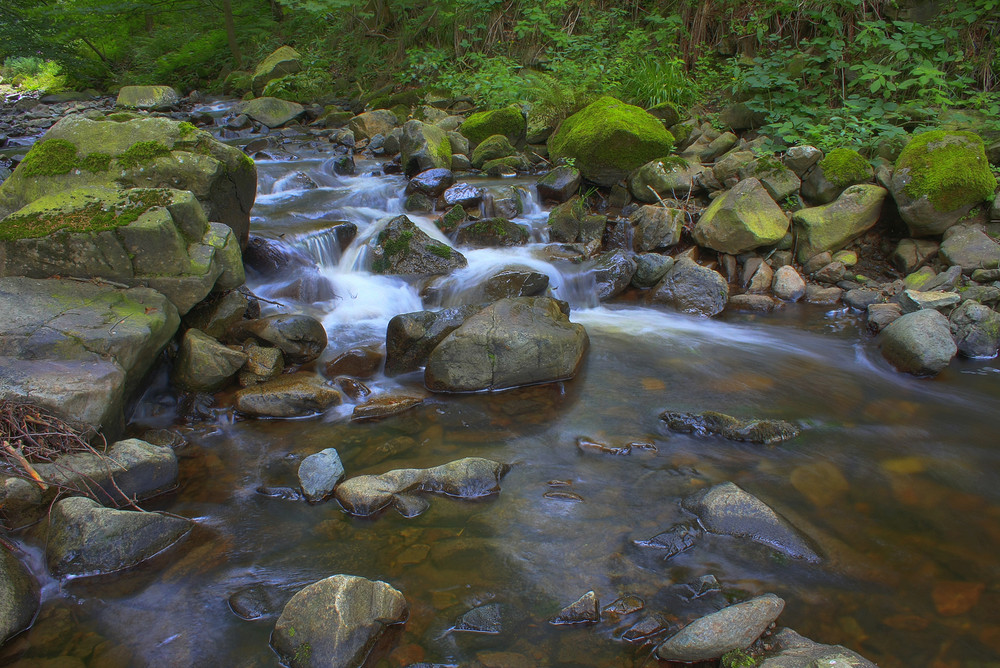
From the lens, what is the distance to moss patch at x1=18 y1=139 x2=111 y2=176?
536 centimetres

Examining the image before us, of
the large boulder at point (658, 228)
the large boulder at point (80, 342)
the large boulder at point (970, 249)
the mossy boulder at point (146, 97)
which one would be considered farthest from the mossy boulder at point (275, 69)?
the large boulder at point (970, 249)

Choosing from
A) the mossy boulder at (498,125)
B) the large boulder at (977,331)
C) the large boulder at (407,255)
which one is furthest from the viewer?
the mossy boulder at (498,125)

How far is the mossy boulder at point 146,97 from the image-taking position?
18953 mm

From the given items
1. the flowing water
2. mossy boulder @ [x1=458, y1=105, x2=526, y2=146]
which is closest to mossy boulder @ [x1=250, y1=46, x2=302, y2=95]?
mossy boulder @ [x1=458, y1=105, x2=526, y2=146]

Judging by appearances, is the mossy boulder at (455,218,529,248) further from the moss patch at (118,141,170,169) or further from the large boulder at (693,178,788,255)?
the moss patch at (118,141,170,169)

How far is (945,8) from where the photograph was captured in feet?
29.7

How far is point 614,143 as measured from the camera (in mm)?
8500

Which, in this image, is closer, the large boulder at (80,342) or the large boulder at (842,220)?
the large boulder at (80,342)

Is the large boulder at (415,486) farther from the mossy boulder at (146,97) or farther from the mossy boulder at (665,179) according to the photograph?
the mossy boulder at (146,97)

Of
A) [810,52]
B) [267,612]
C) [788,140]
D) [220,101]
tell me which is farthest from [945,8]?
[220,101]

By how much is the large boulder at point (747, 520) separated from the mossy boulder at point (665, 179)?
580 centimetres

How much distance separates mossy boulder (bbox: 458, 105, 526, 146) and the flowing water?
6.93 meters

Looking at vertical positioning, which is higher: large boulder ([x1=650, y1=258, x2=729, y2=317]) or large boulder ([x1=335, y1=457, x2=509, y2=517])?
large boulder ([x1=650, y1=258, x2=729, y2=317])

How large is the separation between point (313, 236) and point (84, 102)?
65.1 feet
